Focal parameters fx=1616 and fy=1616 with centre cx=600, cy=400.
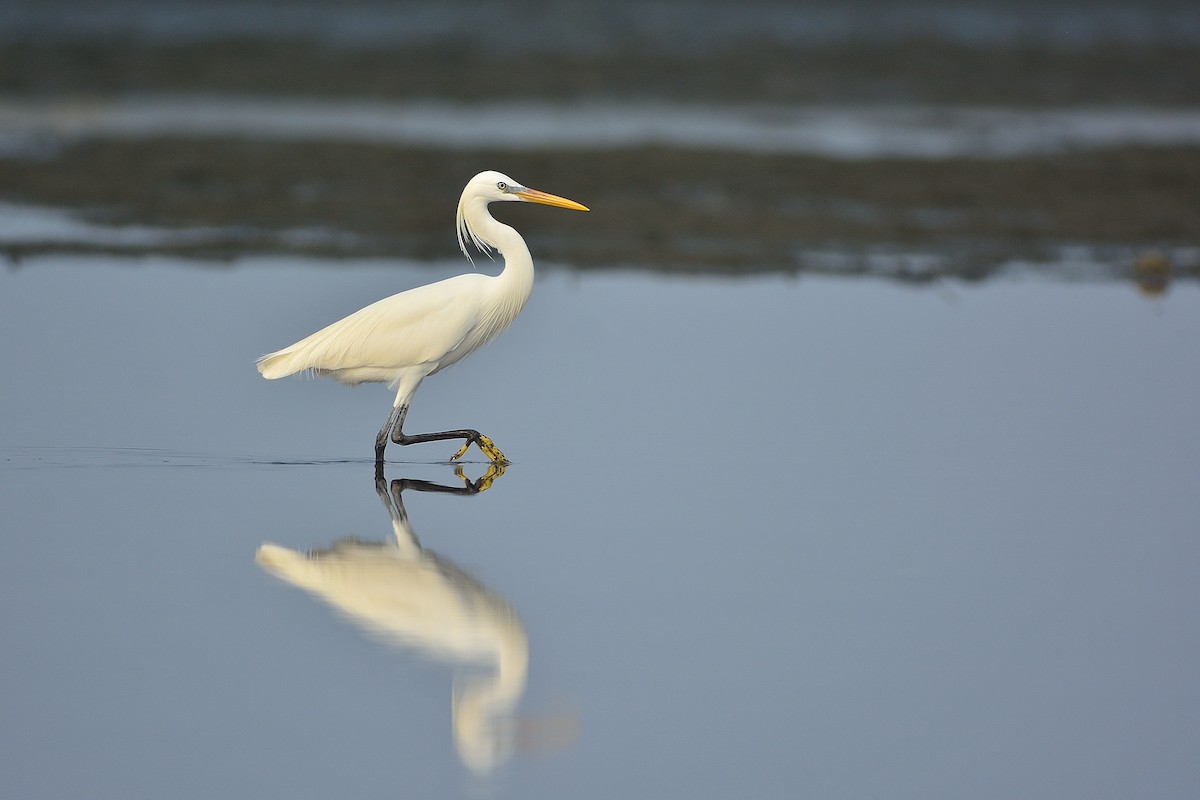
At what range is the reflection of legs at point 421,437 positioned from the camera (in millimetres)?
7719

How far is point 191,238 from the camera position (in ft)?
50.5

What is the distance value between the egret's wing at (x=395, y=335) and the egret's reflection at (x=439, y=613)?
1443 millimetres

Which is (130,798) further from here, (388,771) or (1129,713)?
(1129,713)

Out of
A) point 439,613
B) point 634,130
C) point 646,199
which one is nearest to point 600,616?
point 439,613

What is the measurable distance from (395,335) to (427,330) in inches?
6.2

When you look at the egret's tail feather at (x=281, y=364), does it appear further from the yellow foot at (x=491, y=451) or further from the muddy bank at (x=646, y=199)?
the muddy bank at (x=646, y=199)

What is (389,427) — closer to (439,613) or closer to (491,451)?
(491,451)

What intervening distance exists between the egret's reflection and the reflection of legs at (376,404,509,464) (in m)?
1.19

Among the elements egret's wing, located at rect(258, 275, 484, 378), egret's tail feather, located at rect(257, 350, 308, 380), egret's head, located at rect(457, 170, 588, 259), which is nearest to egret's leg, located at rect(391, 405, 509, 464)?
egret's wing, located at rect(258, 275, 484, 378)

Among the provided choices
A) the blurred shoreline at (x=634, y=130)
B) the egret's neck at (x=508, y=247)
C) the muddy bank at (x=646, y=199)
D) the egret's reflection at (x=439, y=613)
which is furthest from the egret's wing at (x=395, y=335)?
the muddy bank at (x=646, y=199)

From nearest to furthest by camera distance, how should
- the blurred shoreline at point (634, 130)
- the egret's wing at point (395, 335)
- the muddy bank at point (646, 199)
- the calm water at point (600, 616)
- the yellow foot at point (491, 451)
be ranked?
1. the calm water at point (600, 616)
2. the yellow foot at point (491, 451)
3. the egret's wing at point (395, 335)
4. the muddy bank at point (646, 199)
5. the blurred shoreline at point (634, 130)

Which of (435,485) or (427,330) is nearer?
(435,485)

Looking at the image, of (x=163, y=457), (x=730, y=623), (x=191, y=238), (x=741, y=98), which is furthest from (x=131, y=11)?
(x=730, y=623)

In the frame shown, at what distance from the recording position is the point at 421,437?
793 centimetres
